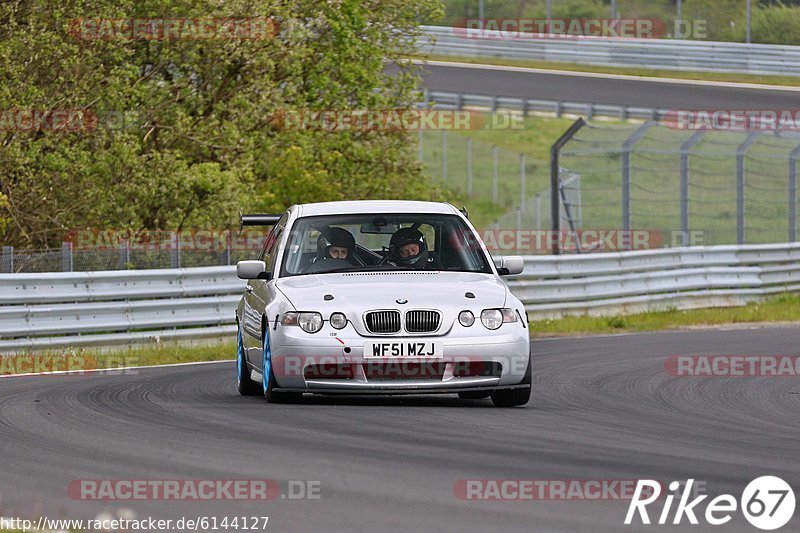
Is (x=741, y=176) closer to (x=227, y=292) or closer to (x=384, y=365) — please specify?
(x=227, y=292)

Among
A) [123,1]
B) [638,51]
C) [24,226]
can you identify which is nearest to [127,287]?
[24,226]

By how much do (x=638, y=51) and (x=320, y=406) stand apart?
42.6 meters

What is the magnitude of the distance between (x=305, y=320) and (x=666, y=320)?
13432 millimetres

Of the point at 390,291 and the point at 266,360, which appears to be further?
the point at 266,360

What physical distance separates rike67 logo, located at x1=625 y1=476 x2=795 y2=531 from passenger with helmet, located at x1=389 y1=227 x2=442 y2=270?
4.65 metres

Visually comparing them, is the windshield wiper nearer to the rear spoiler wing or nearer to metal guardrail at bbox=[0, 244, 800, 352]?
the rear spoiler wing

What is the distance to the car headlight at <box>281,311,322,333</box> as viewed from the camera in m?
10.6

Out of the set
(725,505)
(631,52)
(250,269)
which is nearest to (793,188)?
(250,269)

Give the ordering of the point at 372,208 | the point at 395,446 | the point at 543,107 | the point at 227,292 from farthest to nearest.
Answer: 1. the point at 543,107
2. the point at 227,292
3. the point at 372,208
4. the point at 395,446

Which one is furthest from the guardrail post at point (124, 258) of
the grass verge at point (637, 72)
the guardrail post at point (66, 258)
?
the grass verge at point (637, 72)

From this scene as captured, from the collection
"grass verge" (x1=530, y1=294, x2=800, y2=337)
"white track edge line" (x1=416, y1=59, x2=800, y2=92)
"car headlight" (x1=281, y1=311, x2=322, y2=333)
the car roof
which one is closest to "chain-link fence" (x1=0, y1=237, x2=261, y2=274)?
"grass verge" (x1=530, y1=294, x2=800, y2=337)

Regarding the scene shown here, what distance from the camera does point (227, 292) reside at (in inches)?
784

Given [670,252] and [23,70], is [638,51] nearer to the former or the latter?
[670,252]

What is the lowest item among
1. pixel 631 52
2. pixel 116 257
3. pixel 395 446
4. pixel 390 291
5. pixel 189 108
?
pixel 395 446
